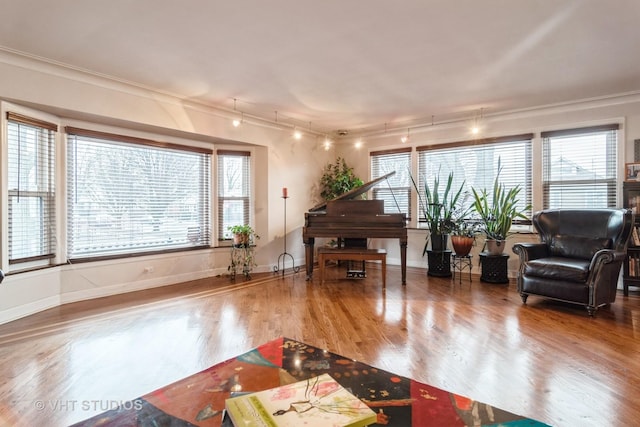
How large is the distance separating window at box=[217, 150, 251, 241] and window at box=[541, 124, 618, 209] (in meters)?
4.43

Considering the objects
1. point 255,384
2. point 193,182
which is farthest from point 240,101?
point 255,384

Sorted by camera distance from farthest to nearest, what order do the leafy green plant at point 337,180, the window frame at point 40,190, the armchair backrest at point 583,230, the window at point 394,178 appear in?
the leafy green plant at point 337,180 < the window at point 394,178 < the armchair backrest at point 583,230 < the window frame at point 40,190

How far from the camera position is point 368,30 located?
2830 millimetres

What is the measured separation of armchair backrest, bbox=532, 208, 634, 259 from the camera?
373 centimetres

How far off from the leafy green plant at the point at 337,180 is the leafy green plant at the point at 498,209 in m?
2.10

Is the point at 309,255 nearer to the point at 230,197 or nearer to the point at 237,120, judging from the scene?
the point at 230,197

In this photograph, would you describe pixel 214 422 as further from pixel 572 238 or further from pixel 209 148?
pixel 209 148

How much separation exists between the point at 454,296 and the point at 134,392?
3.46m

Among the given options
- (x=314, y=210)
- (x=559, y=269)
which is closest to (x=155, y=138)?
(x=314, y=210)

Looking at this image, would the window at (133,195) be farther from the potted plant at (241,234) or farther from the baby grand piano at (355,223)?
the baby grand piano at (355,223)

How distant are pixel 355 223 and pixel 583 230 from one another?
268 centimetres

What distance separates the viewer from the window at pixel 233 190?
5.51 meters

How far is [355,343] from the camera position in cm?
278

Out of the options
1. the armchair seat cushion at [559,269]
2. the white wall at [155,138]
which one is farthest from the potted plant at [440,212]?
the white wall at [155,138]
